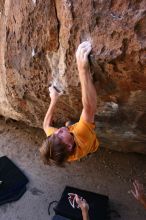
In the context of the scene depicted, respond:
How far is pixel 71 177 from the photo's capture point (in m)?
4.45

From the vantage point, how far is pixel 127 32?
233 cm

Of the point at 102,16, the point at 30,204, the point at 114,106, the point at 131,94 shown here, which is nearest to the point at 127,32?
the point at 102,16

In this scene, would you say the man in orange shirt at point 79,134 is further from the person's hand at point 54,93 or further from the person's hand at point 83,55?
the person's hand at point 54,93

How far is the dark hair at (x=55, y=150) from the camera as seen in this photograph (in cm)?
265

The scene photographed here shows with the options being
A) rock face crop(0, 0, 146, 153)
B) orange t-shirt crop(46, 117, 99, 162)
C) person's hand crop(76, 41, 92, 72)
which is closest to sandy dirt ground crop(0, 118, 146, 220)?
rock face crop(0, 0, 146, 153)

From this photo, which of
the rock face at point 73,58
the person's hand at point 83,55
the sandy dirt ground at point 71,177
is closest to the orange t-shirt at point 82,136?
the rock face at point 73,58

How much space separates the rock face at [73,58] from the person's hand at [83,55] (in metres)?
0.04

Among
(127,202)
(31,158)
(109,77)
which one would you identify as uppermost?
(109,77)

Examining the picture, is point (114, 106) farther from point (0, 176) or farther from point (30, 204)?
point (0, 176)

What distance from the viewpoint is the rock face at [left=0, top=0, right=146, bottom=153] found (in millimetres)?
2369

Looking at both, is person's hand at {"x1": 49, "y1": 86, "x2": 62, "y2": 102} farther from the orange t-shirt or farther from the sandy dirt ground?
the sandy dirt ground

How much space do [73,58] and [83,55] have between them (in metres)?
0.22

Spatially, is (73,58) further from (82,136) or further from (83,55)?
(82,136)

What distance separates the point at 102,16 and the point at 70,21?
0.27 m
